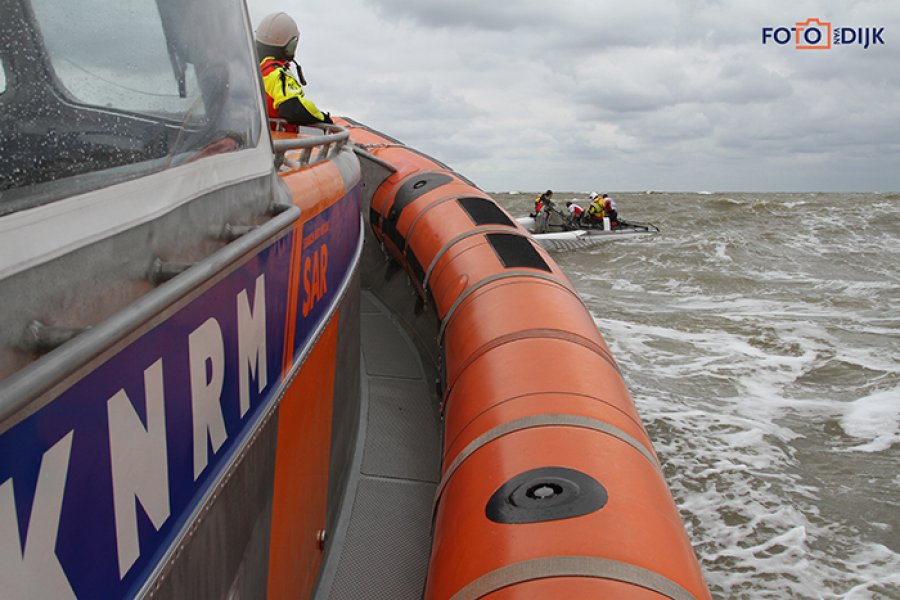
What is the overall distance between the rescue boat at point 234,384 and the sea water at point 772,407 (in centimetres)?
197

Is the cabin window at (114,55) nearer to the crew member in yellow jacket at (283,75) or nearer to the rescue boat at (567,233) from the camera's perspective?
the crew member in yellow jacket at (283,75)

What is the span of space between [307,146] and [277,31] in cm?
188

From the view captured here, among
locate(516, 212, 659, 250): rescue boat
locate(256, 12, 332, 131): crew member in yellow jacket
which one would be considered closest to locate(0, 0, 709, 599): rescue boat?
locate(256, 12, 332, 131): crew member in yellow jacket

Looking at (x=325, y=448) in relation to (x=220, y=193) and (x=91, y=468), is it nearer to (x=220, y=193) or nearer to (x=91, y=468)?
(x=220, y=193)

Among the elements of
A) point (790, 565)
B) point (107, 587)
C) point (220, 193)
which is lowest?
point (790, 565)

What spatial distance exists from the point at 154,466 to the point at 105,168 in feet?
1.36

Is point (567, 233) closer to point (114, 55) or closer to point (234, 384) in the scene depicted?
point (234, 384)

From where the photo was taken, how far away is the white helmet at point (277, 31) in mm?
3910

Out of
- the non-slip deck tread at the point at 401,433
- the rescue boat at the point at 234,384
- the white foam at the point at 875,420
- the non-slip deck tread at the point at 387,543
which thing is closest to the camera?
the rescue boat at the point at 234,384

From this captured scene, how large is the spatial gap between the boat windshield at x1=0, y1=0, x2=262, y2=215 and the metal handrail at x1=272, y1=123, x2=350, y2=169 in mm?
499

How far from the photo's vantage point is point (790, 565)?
413 centimetres

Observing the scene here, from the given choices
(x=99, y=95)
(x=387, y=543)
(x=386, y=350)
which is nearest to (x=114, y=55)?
(x=99, y=95)

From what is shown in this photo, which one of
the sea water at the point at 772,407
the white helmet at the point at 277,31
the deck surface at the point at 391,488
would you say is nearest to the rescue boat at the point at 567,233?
the sea water at the point at 772,407

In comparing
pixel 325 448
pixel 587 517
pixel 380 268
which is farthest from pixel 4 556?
pixel 380 268
